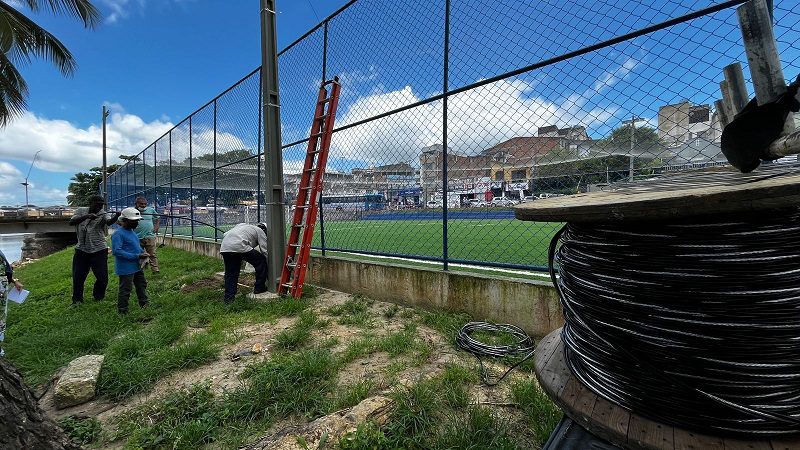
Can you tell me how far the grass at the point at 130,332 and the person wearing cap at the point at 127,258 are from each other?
212mm

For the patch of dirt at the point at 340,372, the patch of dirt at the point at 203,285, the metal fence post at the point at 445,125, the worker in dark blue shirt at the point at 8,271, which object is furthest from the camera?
the patch of dirt at the point at 203,285

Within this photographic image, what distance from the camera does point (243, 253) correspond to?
215 inches

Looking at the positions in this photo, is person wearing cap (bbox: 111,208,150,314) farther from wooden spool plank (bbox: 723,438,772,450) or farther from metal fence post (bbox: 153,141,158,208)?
metal fence post (bbox: 153,141,158,208)

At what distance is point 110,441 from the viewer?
2.34 metres

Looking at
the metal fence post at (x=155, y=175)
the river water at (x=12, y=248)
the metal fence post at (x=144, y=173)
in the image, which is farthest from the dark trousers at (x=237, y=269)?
the river water at (x=12, y=248)

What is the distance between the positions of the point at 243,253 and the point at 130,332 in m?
1.66

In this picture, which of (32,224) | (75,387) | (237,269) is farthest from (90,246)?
(32,224)

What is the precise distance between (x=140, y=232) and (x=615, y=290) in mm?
9682

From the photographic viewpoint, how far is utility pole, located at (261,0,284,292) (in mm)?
5668

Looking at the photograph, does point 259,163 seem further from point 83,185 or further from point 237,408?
point 83,185

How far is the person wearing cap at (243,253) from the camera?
5.35 m

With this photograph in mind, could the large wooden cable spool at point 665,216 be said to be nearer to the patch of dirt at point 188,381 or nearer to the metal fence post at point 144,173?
the patch of dirt at point 188,381

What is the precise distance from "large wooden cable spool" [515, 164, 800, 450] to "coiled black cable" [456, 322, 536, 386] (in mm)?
1676

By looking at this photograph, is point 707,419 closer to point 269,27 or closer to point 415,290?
point 415,290
